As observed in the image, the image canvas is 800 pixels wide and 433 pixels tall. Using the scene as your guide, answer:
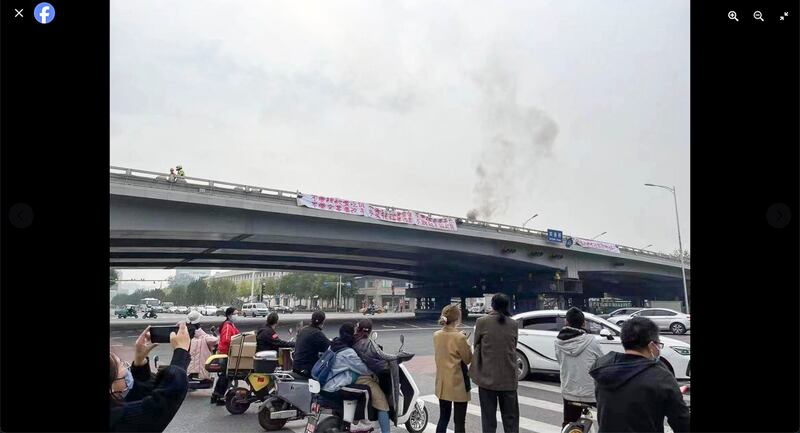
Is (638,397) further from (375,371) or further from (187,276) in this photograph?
(187,276)

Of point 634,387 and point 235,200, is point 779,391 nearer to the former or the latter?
point 634,387

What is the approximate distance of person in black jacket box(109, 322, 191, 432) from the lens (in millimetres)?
2594

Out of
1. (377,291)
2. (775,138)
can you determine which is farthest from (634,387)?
(377,291)

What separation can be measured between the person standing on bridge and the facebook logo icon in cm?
463

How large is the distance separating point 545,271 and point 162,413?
40886mm

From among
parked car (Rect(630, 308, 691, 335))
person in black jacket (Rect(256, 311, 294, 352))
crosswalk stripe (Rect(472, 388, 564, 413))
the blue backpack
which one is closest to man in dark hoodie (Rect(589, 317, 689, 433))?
the blue backpack

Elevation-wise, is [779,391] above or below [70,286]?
below

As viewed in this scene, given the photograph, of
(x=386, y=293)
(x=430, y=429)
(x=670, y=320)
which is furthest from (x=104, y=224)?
(x=386, y=293)

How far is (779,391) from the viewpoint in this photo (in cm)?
111

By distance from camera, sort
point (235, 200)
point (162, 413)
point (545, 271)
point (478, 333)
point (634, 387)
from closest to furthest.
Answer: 1. point (634, 387)
2. point (162, 413)
3. point (478, 333)
4. point (235, 200)
5. point (545, 271)

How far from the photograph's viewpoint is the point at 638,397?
259 centimetres

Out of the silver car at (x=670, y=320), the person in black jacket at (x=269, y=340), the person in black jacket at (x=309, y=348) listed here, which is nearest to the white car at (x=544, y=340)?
the person in black jacket at (x=269, y=340)

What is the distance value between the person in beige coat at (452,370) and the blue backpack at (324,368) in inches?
44.5

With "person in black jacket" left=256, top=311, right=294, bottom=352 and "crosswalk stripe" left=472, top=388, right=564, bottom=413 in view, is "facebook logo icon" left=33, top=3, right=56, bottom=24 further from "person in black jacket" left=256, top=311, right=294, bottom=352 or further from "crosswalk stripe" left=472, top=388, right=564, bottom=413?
"crosswalk stripe" left=472, top=388, right=564, bottom=413
